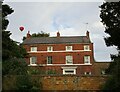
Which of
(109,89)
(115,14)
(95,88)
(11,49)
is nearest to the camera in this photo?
(109,89)

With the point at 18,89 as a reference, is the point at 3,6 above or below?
above

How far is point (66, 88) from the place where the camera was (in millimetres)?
17172

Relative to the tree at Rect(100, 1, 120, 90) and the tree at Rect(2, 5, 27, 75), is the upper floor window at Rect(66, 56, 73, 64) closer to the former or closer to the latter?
the tree at Rect(100, 1, 120, 90)

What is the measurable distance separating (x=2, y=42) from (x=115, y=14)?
8.64m

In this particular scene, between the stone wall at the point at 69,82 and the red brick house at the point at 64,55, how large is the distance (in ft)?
90.8

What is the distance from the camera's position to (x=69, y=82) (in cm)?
1723

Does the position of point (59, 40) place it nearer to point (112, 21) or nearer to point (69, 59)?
point (69, 59)

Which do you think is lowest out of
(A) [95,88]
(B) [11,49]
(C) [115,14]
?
(A) [95,88]

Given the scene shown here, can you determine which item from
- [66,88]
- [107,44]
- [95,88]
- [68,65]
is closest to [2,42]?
[66,88]

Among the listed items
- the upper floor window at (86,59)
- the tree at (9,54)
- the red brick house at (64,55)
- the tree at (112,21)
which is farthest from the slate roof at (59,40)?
the tree at (9,54)

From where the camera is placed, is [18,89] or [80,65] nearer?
[18,89]

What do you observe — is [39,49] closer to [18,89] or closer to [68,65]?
[68,65]

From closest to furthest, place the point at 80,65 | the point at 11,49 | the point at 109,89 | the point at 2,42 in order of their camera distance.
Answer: the point at 109,89
the point at 2,42
the point at 11,49
the point at 80,65

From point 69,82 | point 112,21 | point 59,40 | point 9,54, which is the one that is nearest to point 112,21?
point 112,21
